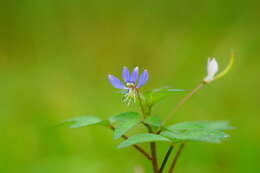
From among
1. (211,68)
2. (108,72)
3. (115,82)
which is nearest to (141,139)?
(115,82)

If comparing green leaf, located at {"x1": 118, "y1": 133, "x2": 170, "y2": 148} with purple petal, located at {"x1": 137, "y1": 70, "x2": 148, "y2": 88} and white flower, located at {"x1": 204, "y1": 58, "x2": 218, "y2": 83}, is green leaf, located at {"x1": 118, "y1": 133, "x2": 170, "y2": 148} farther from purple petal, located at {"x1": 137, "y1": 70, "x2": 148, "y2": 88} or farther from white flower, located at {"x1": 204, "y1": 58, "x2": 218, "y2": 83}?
white flower, located at {"x1": 204, "y1": 58, "x2": 218, "y2": 83}

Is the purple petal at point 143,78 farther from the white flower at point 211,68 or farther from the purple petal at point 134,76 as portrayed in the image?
the white flower at point 211,68

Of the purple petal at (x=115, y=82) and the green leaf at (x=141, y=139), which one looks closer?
the green leaf at (x=141, y=139)

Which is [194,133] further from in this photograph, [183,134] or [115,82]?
[115,82]

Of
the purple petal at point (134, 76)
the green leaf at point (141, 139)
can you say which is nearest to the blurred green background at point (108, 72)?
the purple petal at point (134, 76)

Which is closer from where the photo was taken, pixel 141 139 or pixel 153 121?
pixel 141 139

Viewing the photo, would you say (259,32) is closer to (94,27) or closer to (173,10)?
(173,10)
